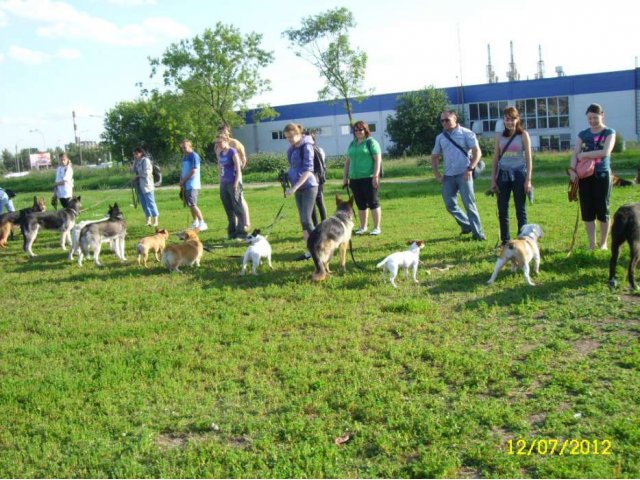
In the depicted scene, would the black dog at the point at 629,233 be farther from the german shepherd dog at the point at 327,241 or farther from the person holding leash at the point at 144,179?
the person holding leash at the point at 144,179

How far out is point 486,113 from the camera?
2030 inches

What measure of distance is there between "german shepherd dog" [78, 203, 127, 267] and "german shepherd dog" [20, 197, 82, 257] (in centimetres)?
145

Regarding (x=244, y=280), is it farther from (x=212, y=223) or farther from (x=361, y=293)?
(x=212, y=223)

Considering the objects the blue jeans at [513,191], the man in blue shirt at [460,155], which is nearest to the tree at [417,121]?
Result: the man in blue shirt at [460,155]

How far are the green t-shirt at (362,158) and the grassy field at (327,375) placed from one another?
8.31 ft

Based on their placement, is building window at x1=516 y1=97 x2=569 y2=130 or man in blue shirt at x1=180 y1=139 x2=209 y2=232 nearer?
man in blue shirt at x1=180 y1=139 x2=209 y2=232

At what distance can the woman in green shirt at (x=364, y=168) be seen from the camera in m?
9.73

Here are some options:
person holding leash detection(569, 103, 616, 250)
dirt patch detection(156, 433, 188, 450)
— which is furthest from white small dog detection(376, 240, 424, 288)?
dirt patch detection(156, 433, 188, 450)

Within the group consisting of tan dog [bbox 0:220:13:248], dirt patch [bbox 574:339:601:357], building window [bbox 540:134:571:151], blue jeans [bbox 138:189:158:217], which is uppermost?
building window [bbox 540:134:571:151]

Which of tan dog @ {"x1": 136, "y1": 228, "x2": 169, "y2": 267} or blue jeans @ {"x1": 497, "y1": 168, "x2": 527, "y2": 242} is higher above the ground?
blue jeans @ {"x1": 497, "y1": 168, "x2": 527, "y2": 242}

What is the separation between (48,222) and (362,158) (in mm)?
5917

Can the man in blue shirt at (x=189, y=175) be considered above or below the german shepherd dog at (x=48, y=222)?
above

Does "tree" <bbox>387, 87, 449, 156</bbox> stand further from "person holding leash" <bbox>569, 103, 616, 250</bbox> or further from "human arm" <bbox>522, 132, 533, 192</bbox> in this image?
"person holding leash" <bbox>569, 103, 616, 250</bbox>

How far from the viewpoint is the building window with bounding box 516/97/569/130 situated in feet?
158
